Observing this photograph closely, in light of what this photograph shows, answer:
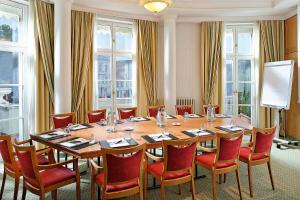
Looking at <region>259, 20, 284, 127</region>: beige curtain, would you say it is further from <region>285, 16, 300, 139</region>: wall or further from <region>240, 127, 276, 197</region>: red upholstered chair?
<region>240, 127, 276, 197</region>: red upholstered chair

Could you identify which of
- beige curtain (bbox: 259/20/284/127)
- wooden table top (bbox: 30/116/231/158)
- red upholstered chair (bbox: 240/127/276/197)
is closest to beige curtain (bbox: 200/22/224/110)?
beige curtain (bbox: 259/20/284/127)

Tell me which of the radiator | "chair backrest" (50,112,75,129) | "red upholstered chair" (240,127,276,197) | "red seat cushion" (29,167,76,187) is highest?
the radiator

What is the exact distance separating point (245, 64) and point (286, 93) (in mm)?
1598

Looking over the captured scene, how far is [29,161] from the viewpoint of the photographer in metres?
2.40

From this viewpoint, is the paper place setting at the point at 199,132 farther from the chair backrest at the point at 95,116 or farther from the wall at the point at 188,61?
the wall at the point at 188,61

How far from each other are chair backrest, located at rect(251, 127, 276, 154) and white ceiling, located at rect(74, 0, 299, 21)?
12.2 ft

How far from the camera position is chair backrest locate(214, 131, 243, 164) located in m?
2.87

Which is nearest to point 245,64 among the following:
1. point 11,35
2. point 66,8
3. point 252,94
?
point 252,94

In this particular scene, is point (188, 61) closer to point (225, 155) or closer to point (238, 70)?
point (238, 70)

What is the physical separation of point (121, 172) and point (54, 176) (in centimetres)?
80

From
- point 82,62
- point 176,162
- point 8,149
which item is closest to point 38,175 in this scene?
point 8,149

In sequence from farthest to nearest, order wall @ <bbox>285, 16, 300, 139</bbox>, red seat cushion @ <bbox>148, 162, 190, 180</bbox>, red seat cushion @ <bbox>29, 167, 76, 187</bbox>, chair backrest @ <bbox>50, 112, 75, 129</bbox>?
1. wall @ <bbox>285, 16, 300, 139</bbox>
2. chair backrest @ <bbox>50, 112, 75, 129</bbox>
3. red seat cushion @ <bbox>148, 162, 190, 180</bbox>
4. red seat cushion @ <bbox>29, 167, 76, 187</bbox>

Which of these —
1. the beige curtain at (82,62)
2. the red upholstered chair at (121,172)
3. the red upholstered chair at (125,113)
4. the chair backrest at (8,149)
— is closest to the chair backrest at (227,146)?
the red upholstered chair at (121,172)

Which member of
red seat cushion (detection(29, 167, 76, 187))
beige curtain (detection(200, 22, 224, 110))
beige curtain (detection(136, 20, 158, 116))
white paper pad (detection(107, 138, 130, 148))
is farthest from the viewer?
beige curtain (detection(200, 22, 224, 110))
